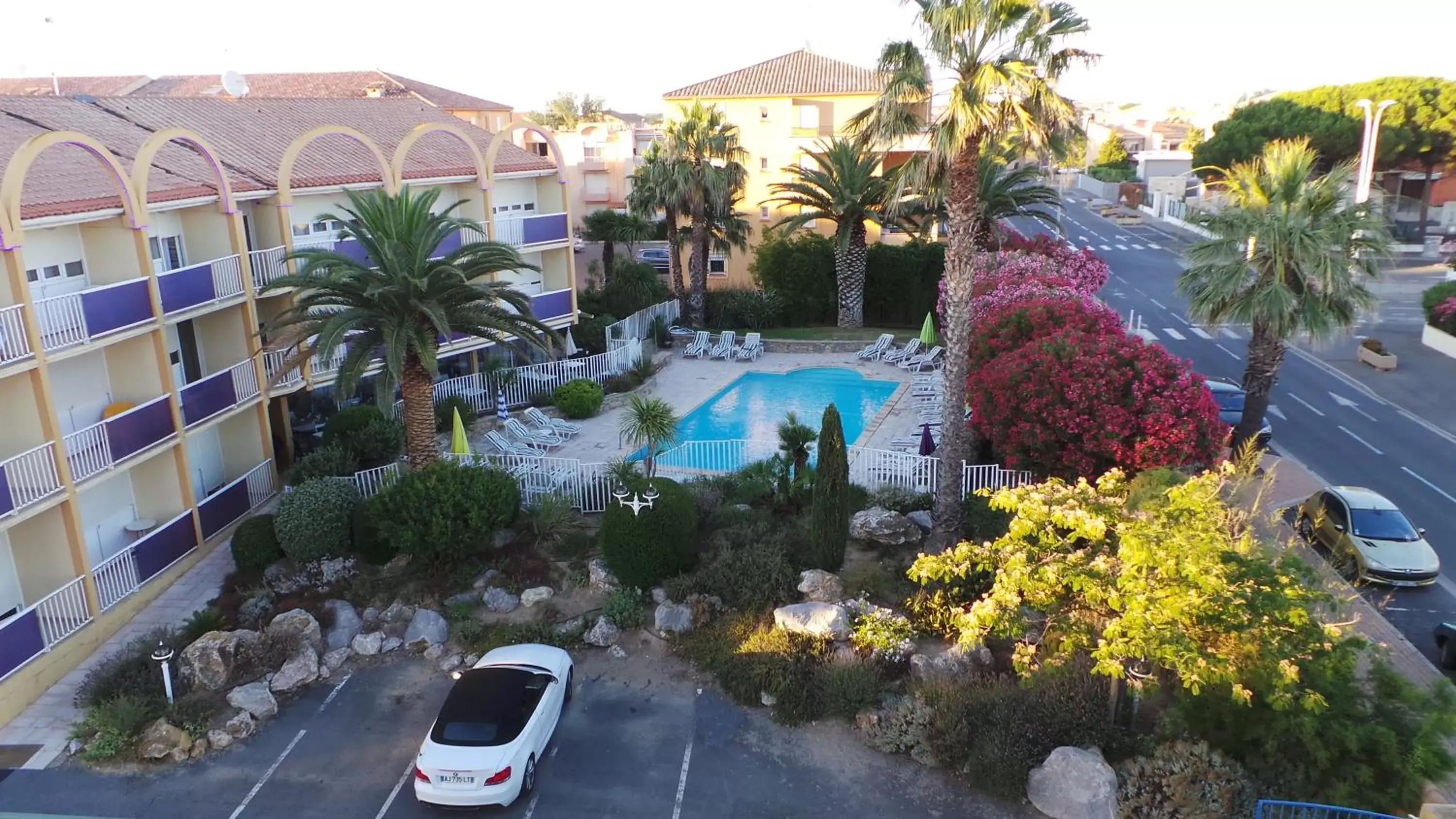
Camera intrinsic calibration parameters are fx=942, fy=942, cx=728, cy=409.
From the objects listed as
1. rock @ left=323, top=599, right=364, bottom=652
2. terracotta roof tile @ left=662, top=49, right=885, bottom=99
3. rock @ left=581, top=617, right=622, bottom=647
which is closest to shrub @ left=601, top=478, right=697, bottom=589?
rock @ left=581, top=617, right=622, bottom=647

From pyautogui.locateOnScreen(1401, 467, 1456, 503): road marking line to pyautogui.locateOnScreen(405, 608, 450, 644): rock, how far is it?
21817mm

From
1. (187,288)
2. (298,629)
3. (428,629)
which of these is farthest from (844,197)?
(298,629)

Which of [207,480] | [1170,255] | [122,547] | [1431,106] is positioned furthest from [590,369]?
[1431,106]

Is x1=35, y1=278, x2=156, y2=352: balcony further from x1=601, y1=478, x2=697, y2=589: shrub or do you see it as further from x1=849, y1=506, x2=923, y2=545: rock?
x1=849, y1=506, x2=923, y2=545: rock

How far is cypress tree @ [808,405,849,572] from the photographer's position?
1619cm

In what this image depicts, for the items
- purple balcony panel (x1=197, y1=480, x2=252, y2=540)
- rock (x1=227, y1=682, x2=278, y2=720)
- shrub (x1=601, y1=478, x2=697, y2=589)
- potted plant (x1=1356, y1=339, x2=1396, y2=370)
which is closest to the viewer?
rock (x1=227, y1=682, x2=278, y2=720)

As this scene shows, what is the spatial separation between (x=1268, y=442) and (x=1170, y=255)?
37.2 m

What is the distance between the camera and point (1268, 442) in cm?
2458

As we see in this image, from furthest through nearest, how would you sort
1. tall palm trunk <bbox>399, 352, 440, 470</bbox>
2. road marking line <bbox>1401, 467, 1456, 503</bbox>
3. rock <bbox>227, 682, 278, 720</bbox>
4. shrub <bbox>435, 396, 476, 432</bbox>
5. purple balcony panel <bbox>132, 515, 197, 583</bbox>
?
1. shrub <bbox>435, 396, 476, 432</bbox>
2. road marking line <bbox>1401, 467, 1456, 503</bbox>
3. tall palm trunk <bbox>399, 352, 440, 470</bbox>
4. purple balcony panel <bbox>132, 515, 197, 583</bbox>
5. rock <bbox>227, 682, 278, 720</bbox>

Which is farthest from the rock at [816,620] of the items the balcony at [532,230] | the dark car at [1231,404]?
the balcony at [532,230]

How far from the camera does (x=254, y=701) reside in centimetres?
1428

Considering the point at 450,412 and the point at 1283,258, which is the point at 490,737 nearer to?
the point at 450,412

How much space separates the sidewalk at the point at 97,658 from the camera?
535 inches

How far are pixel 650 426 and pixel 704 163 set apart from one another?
1628 centimetres
